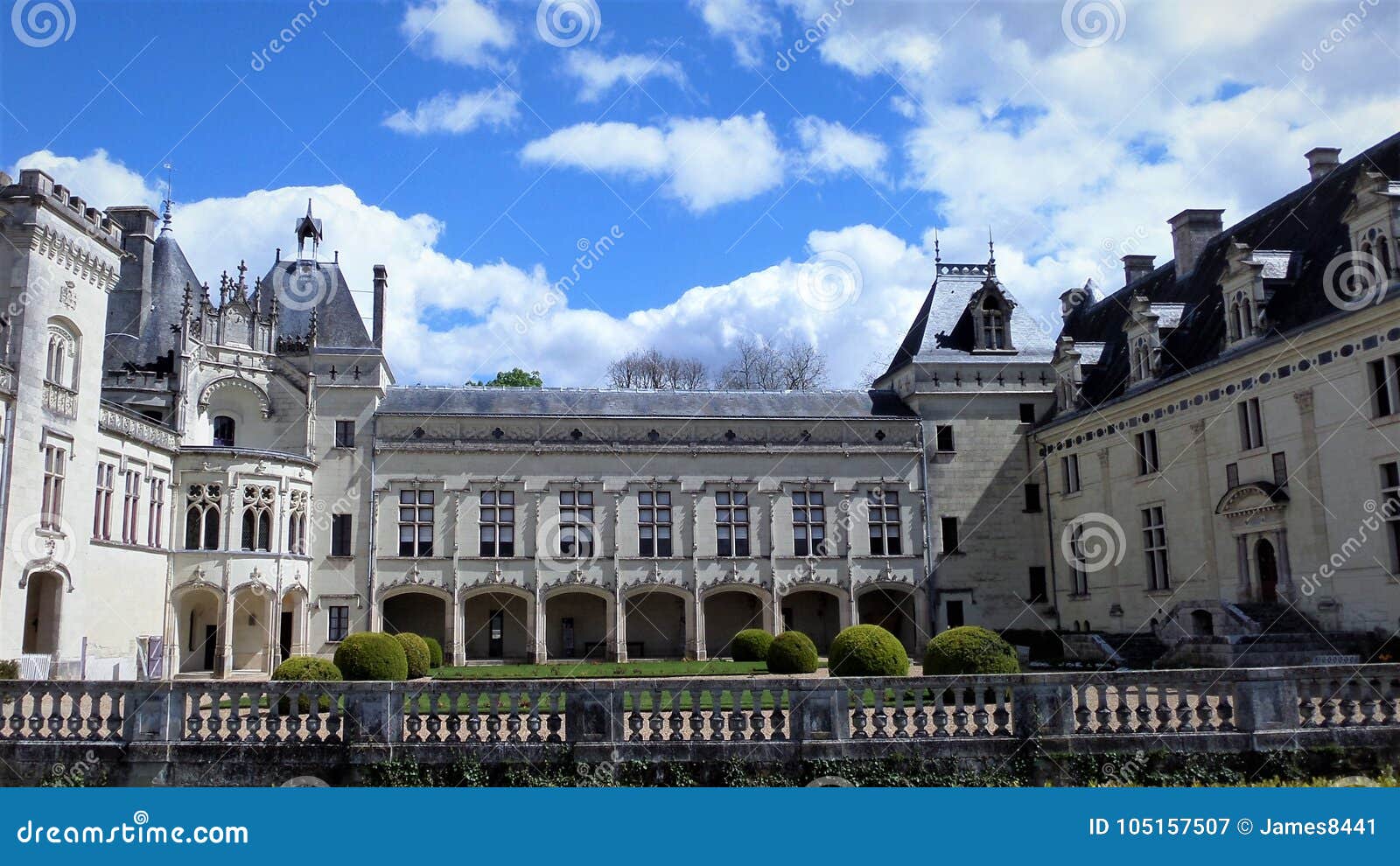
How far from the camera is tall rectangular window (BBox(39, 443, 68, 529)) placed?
67.1 ft

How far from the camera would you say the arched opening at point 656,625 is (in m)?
33.3

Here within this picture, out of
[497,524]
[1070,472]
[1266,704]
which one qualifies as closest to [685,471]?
[497,524]

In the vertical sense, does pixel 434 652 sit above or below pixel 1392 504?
below

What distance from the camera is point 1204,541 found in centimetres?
2528

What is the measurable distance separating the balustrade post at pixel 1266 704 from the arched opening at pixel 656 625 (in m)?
23.1

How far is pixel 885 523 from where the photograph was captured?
110ft

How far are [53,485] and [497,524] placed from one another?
42.7ft

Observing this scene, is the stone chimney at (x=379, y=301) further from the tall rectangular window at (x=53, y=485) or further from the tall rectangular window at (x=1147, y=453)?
the tall rectangular window at (x=1147, y=453)

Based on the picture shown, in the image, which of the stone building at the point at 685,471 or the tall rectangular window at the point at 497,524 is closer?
the stone building at the point at 685,471

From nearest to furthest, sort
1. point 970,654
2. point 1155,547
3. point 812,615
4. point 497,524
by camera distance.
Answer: point 970,654 → point 1155,547 → point 497,524 → point 812,615
